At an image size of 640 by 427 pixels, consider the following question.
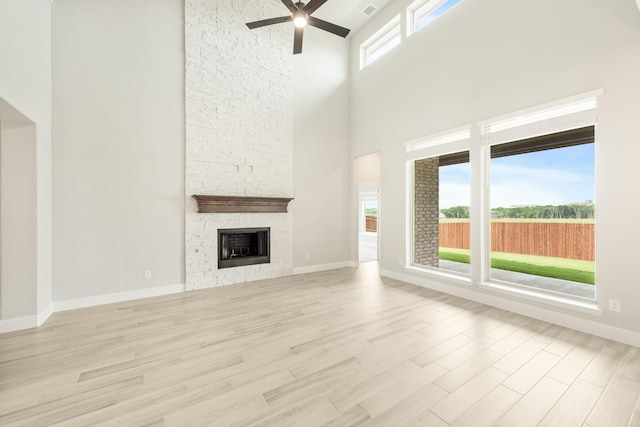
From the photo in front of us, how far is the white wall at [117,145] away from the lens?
3764 mm

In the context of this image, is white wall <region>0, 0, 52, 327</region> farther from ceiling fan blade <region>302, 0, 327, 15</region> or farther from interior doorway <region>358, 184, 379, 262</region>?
interior doorway <region>358, 184, 379, 262</region>

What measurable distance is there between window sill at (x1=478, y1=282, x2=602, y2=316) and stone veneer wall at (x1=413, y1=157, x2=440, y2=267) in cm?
127

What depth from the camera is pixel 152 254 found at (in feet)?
14.2

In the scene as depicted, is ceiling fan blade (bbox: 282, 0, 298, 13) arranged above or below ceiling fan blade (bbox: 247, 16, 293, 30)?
below

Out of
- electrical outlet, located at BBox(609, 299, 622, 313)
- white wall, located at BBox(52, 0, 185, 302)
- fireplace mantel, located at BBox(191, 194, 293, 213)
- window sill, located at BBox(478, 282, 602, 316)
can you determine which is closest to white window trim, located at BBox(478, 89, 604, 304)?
window sill, located at BBox(478, 282, 602, 316)

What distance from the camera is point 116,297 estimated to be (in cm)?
403

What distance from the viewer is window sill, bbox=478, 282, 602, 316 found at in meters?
2.94

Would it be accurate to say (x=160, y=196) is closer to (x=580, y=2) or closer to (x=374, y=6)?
(x=374, y=6)

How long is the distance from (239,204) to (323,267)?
2.38 metres

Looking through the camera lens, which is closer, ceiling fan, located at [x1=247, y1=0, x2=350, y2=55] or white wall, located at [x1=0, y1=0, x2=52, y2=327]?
white wall, located at [x1=0, y1=0, x2=52, y2=327]

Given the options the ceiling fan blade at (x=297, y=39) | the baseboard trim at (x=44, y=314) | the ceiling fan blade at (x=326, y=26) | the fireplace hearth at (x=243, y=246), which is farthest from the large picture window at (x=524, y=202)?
the baseboard trim at (x=44, y=314)

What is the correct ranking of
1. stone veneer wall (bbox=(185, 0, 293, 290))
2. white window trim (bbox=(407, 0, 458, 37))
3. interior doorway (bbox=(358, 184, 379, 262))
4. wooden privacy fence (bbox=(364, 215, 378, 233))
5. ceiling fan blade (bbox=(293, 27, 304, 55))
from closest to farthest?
ceiling fan blade (bbox=(293, 27, 304, 55)), stone veneer wall (bbox=(185, 0, 293, 290)), white window trim (bbox=(407, 0, 458, 37)), interior doorway (bbox=(358, 184, 379, 262)), wooden privacy fence (bbox=(364, 215, 378, 233))

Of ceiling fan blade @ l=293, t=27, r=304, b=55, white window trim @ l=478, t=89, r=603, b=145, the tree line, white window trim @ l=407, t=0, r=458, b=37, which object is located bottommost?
the tree line

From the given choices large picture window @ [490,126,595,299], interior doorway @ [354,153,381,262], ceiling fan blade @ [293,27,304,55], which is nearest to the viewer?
large picture window @ [490,126,595,299]
